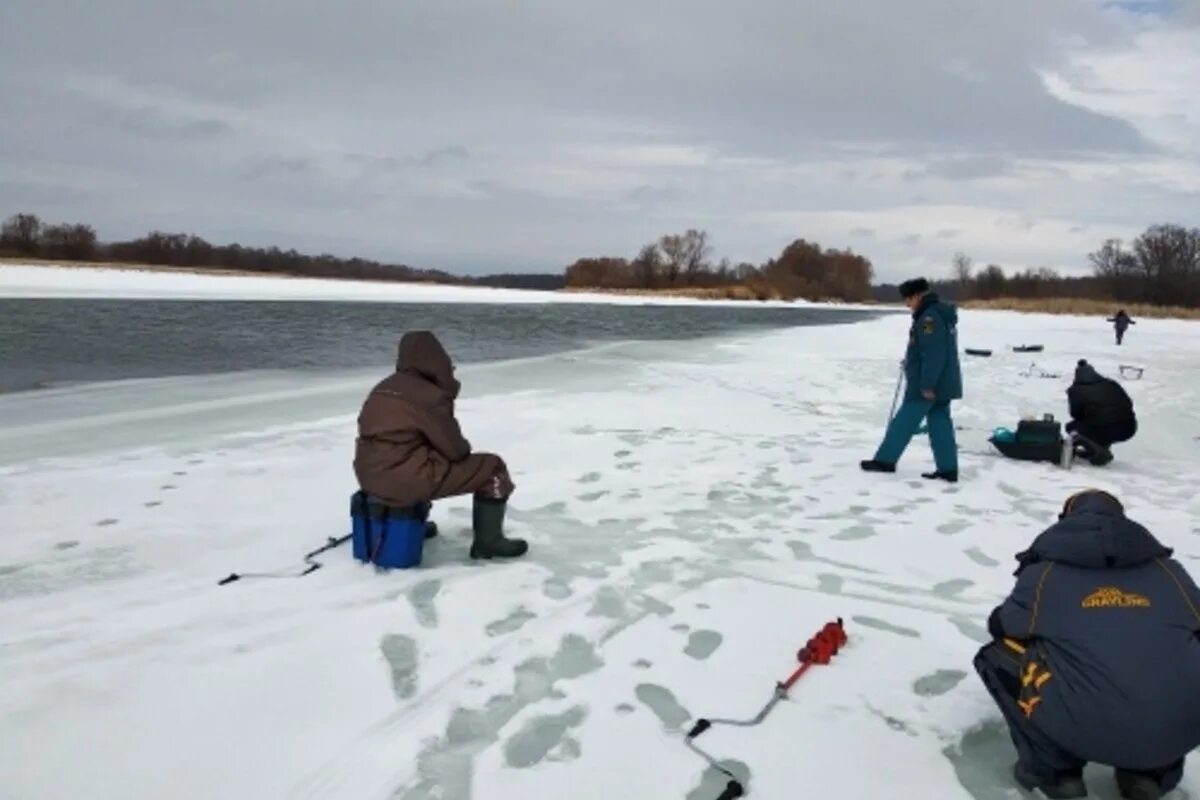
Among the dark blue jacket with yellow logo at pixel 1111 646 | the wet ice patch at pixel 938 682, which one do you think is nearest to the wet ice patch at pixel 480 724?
the wet ice patch at pixel 938 682

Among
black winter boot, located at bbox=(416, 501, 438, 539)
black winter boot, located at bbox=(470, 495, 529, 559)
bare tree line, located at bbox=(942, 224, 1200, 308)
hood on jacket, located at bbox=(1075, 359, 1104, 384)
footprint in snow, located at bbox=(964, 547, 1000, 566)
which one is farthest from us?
bare tree line, located at bbox=(942, 224, 1200, 308)

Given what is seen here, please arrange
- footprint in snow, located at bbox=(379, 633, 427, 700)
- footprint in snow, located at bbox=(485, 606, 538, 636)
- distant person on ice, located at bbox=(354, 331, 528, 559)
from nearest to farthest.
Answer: footprint in snow, located at bbox=(379, 633, 427, 700)
footprint in snow, located at bbox=(485, 606, 538, 636)
distant person on ice, located at bbox=(354, 331, 528, 559)

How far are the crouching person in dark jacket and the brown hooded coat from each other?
2586 mm

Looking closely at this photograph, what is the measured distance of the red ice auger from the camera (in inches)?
111

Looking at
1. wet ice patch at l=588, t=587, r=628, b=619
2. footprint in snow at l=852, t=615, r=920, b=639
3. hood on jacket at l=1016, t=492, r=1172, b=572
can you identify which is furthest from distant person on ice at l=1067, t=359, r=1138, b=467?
hood on jacket at l=1016, t=492, r=1172, b=572

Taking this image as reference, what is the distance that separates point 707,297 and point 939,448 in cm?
8644

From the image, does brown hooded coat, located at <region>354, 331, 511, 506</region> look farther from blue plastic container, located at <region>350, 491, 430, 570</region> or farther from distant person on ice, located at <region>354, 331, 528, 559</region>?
blue plastic container, located at <region>350, 491, 430, 570</region>

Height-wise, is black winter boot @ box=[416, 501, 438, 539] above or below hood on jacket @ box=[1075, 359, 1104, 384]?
below

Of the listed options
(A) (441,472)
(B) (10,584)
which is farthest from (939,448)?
(B) (10,584)

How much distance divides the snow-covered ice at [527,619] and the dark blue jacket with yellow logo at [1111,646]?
1.27ft

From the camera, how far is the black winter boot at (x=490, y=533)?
186 inches

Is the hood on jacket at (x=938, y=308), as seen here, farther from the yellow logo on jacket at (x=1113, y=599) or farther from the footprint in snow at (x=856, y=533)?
the yellow logo on jacket at (x=1113, y=599)

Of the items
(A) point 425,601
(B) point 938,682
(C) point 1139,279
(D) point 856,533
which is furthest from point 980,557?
(C) point 1139,279

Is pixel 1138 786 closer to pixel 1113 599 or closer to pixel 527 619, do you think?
pixel 1113 599
